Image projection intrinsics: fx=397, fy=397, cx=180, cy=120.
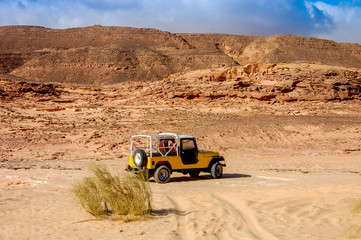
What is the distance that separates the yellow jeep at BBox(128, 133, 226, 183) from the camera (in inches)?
438

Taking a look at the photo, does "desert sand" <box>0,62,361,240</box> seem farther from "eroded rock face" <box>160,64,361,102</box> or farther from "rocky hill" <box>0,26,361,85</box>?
"rocky hill" <box>0,26,361,85</box>

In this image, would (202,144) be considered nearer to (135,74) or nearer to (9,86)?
(9,86)

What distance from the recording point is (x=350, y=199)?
27.4 feet

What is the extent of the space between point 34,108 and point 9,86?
22.5ft

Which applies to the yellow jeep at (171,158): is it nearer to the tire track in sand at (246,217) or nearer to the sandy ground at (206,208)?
the sandy ground at (206,208)

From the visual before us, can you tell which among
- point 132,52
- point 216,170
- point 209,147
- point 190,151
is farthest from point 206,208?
point 132,52

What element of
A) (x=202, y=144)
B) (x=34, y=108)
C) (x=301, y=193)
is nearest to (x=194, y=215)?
(x=301, y=193)

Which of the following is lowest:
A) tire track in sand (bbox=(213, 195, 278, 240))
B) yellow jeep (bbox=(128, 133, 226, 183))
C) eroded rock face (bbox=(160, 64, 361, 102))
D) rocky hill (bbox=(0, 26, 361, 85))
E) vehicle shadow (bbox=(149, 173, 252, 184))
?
tire track in sand (bbox=(213, 195, 278, 240))

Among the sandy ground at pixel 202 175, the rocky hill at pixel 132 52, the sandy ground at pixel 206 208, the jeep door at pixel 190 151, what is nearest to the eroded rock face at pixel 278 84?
the sandy ground at pixel 202 175

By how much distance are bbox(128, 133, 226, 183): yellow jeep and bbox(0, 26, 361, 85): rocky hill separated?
41.6 meters

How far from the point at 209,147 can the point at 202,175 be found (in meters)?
6.07

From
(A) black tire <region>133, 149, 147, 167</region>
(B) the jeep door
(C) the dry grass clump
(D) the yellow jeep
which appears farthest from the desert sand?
(A) black tire <region>133, 149, 147, 167</region>

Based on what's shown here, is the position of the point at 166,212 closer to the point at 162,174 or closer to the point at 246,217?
the point at 246,217

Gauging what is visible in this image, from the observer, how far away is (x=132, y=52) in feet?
212
